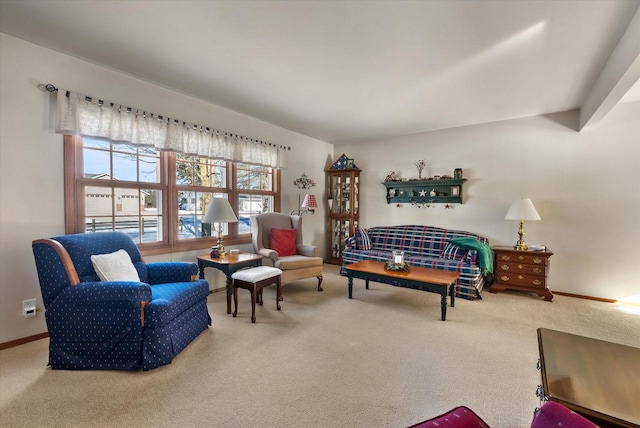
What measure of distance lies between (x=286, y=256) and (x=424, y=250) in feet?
7.52

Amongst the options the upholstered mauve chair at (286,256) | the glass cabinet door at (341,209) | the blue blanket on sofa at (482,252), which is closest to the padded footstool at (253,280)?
the upholstered mauve chair at (286,256)

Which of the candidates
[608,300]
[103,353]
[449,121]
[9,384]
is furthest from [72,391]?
[608,300]

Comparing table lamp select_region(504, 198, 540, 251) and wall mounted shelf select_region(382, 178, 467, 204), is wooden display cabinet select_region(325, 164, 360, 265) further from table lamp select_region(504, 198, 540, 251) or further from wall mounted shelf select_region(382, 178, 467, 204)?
table lamp select_region(504, 198, 540, 251)

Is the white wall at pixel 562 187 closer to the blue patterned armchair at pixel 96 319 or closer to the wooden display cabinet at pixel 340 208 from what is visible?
the wooden display cabinet at pixel 340 208

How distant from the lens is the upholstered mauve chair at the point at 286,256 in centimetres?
366

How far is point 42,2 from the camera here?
1.90 metres

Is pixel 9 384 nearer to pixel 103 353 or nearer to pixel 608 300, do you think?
pixel 103 353

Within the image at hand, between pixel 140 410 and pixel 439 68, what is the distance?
3524 mm

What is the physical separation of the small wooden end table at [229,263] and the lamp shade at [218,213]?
45 centimetres

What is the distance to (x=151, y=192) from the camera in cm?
332

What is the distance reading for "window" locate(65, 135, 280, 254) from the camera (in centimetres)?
275

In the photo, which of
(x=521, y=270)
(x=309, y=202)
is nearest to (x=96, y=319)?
(x=309, y=202)

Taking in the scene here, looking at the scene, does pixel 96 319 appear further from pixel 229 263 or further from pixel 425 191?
pixel 425 191

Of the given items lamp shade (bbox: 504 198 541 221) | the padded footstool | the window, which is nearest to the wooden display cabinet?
the window
